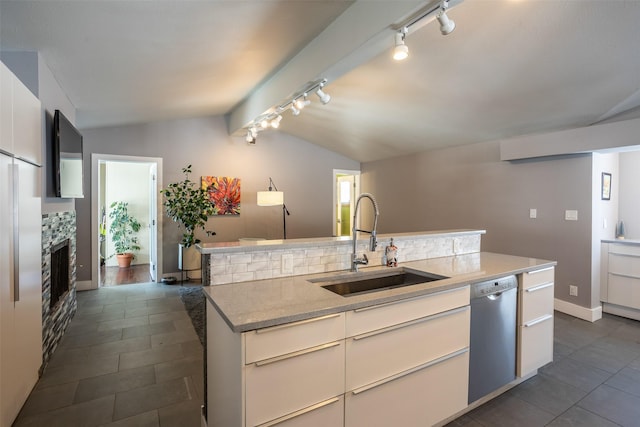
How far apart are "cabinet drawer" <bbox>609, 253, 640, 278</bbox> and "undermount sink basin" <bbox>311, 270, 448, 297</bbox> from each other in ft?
10.2

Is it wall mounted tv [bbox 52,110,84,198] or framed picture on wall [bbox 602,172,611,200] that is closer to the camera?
wall mounted tv [bbox 52,110,84,198]

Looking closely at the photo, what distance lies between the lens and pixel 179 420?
1.93 m

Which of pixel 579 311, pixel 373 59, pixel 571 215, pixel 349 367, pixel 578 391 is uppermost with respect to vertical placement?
pixel 373 59

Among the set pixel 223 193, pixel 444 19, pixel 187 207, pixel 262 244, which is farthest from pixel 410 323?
pixel 223 193

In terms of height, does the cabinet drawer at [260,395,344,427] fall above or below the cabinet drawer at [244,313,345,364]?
below

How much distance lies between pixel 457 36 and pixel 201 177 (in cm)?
429

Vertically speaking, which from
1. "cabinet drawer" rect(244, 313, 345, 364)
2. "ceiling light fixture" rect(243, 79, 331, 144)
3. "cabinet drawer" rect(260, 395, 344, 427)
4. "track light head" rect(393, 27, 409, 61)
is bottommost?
"cabinet drawer" rect(260, 395, 344, 427)

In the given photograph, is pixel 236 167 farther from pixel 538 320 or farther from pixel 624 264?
pixel 624 264

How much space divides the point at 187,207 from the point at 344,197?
11.6 ft

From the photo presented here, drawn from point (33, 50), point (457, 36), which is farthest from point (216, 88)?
point (457, 36)

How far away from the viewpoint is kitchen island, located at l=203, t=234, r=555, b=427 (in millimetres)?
1238

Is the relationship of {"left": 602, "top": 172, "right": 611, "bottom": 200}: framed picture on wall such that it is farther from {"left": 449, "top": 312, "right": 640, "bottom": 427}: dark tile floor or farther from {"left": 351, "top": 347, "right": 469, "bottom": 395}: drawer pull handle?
{"left": 351, "top": 347, "right": 469, "bottom": 395}: drawer pull handle

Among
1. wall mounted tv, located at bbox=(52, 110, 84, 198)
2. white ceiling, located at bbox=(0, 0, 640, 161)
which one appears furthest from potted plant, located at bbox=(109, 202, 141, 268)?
wall mounted tv, located at bbox=(52, 110, 84, 198)

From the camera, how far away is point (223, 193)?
5.58 m
